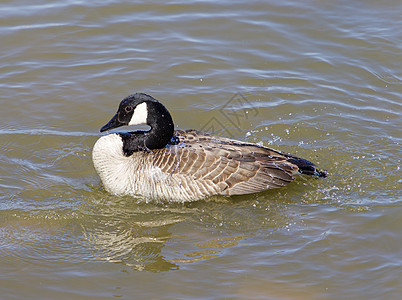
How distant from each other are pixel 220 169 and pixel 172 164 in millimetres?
721

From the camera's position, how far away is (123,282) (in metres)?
6.53

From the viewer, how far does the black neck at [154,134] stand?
8109 mm

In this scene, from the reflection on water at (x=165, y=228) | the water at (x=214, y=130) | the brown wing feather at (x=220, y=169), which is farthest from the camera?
the brown wing feather at (x=220, y=169)

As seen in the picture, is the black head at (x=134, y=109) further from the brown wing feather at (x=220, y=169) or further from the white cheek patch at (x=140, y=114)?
the brown wing feather at (x=220, y=169)

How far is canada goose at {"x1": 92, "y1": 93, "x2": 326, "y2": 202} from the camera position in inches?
319

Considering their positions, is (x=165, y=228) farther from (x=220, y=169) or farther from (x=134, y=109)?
(x=134, y=109)

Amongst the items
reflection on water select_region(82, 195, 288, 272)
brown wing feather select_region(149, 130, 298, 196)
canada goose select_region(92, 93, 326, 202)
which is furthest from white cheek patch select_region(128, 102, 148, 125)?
reflection on water select_region(82, 195, 288, 272)

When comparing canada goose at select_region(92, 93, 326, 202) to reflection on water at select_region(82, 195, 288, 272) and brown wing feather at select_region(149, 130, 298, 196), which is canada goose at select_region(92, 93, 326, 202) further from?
reflection on water at select_region(82, 195, 288, 272)

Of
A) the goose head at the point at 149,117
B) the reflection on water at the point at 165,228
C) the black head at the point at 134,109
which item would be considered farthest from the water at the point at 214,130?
the black head at the point at 134,109

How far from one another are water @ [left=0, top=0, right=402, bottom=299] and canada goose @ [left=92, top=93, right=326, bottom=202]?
0.28 m

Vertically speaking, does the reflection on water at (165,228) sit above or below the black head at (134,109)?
below

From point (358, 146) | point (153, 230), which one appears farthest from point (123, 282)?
point (358, 146)

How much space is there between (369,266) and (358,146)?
302 centimetres

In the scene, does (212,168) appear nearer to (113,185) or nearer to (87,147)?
(113,185)
